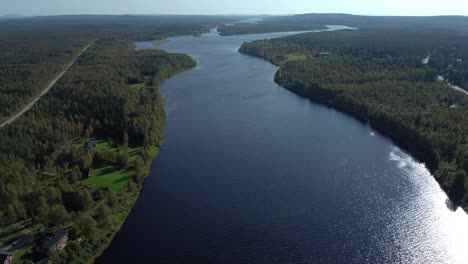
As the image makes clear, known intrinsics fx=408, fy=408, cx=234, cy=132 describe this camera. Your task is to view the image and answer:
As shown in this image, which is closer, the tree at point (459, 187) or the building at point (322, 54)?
the tree at point (459, 187)

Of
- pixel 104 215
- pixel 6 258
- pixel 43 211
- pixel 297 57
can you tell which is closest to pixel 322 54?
pixel 297 57

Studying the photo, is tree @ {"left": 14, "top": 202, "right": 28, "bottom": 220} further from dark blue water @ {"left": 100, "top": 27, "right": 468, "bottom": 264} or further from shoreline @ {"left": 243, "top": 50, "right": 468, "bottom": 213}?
shoreline @ {"left": 243, "top": 50, "right": 468, "bottom": 213}

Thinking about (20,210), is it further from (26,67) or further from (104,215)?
(26,67)

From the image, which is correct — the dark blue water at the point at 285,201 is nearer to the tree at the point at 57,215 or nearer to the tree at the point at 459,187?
the tree at the point at 459,187

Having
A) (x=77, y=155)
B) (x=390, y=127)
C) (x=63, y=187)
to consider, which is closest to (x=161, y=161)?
(x=77, y=155)

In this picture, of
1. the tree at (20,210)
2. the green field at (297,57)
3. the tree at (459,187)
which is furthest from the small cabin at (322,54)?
the tree at (20,210)

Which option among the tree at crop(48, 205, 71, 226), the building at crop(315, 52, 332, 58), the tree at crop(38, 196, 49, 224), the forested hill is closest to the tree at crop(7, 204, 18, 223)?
the tree at crop(38, 196, 49, 224)

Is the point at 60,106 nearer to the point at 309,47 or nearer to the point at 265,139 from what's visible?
the point at 265,139
